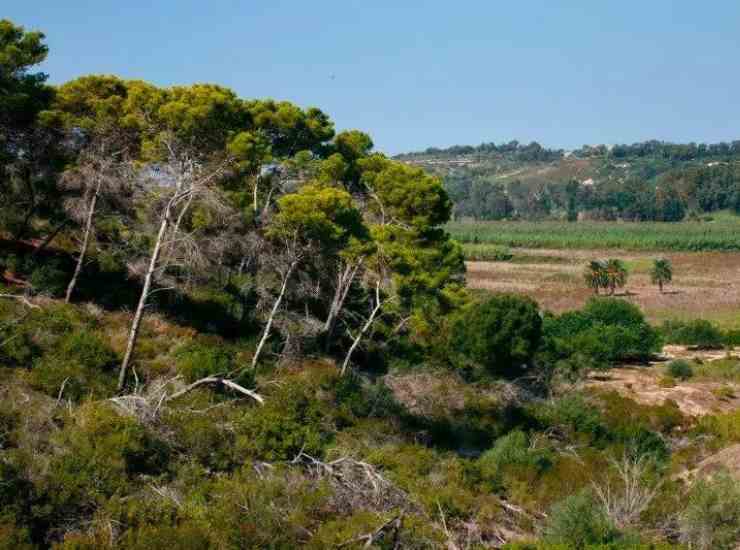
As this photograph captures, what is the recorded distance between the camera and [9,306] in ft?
60.3

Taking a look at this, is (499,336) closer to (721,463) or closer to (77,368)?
(721,463)

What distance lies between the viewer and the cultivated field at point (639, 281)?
223ft

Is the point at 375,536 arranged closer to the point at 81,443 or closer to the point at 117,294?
the point at 81,443

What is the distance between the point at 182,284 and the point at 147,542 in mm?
15341

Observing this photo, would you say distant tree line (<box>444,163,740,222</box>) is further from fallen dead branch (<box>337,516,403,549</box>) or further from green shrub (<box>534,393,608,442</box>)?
fallen dead branch (<box>337,516,403,549</box>)

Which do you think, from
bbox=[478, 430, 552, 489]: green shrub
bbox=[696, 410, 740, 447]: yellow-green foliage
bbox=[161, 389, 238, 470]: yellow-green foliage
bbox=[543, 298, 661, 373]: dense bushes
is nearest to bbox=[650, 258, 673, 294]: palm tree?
bbox=[543, 298, 661, 373]: dense bushes

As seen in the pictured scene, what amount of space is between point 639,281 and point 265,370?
238 ft

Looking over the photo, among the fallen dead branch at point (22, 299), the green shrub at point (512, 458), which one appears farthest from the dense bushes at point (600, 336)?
the fallen dead branch at point (22, 299)

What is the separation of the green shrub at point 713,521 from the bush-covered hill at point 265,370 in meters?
0.05

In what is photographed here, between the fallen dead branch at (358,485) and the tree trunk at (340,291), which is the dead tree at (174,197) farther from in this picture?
the tree trunk at (340,291)

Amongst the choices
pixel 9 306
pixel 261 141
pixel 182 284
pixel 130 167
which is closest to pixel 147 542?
pixel 9 306

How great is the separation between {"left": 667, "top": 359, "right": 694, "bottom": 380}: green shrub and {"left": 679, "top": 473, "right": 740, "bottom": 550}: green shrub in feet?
83.0

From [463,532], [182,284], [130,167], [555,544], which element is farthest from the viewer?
[182,284]

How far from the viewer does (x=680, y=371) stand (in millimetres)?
38812
